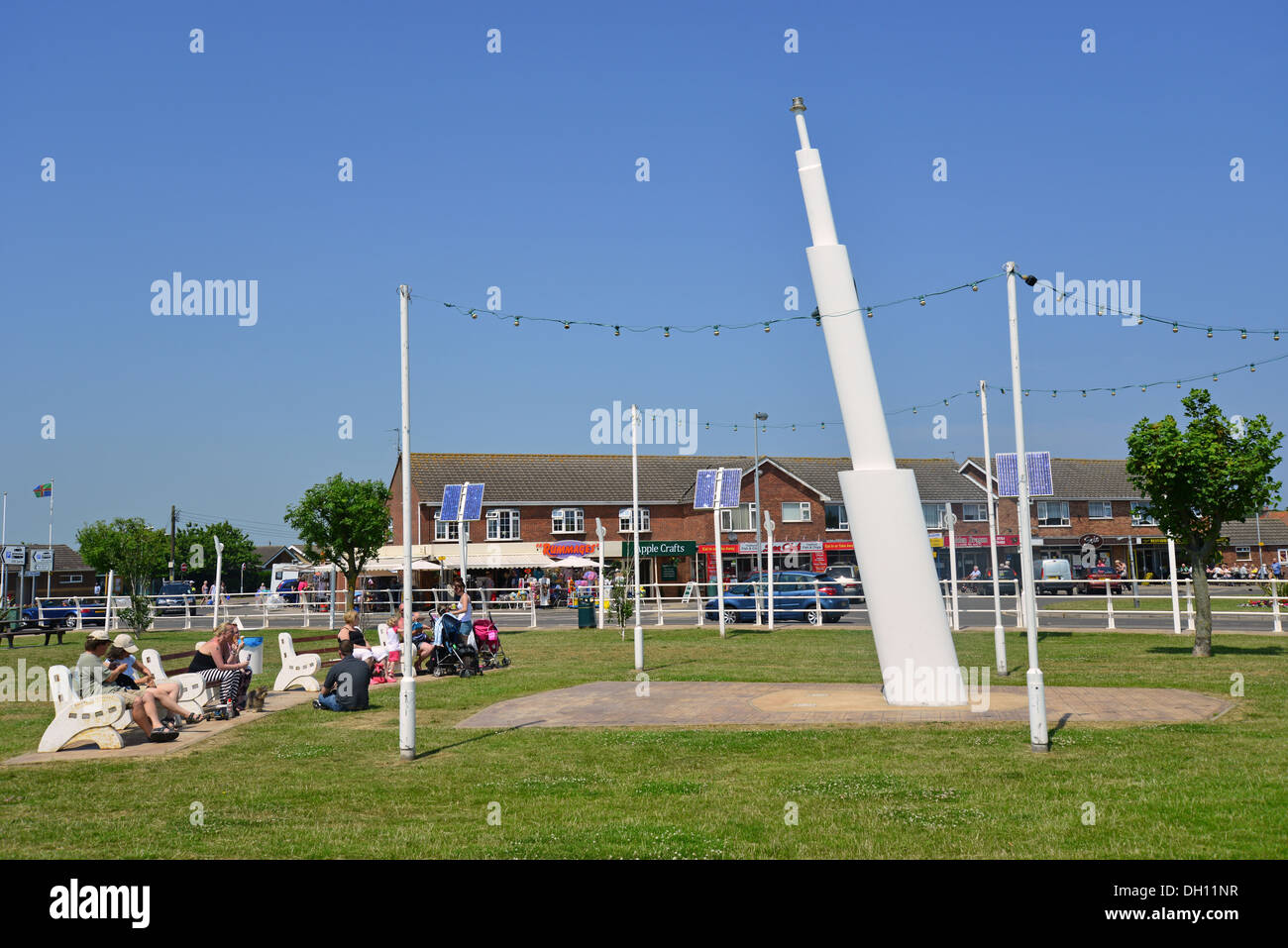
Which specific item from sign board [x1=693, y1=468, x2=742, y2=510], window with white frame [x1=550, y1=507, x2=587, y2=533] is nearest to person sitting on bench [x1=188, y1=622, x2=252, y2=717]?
sign board [x1=693, y1=468, x2=742, y2=510]

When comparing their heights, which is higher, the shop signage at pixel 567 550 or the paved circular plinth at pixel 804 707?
the shop signage at pixel 567 550

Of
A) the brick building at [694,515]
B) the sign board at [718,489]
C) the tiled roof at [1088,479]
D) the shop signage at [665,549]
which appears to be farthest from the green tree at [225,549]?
the sign board at [718,489]

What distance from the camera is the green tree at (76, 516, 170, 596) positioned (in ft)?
285

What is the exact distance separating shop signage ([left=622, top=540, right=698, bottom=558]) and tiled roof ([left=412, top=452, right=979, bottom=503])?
14.3ft

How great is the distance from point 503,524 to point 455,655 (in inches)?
1605

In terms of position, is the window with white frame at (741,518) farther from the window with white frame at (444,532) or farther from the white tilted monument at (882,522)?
the white tilted monument at (882,522)

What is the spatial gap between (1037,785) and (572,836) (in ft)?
12.7

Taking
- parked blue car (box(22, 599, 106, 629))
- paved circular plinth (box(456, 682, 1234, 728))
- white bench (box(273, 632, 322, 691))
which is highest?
parked blue car (box(22, 599, 106, 629))

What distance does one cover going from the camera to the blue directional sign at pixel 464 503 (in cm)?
3359

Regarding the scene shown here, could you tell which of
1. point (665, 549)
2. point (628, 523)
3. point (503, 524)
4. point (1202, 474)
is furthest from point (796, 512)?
point (1202, 474)

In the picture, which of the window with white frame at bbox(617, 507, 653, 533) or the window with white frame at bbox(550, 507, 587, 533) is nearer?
the window with white frame at bbox(617, 507, 653, 533)

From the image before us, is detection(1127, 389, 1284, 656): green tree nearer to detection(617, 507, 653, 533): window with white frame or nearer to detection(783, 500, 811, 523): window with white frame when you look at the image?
detection(617, 507, 653, 533): window with white frame

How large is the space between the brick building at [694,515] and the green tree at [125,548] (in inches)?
1326
